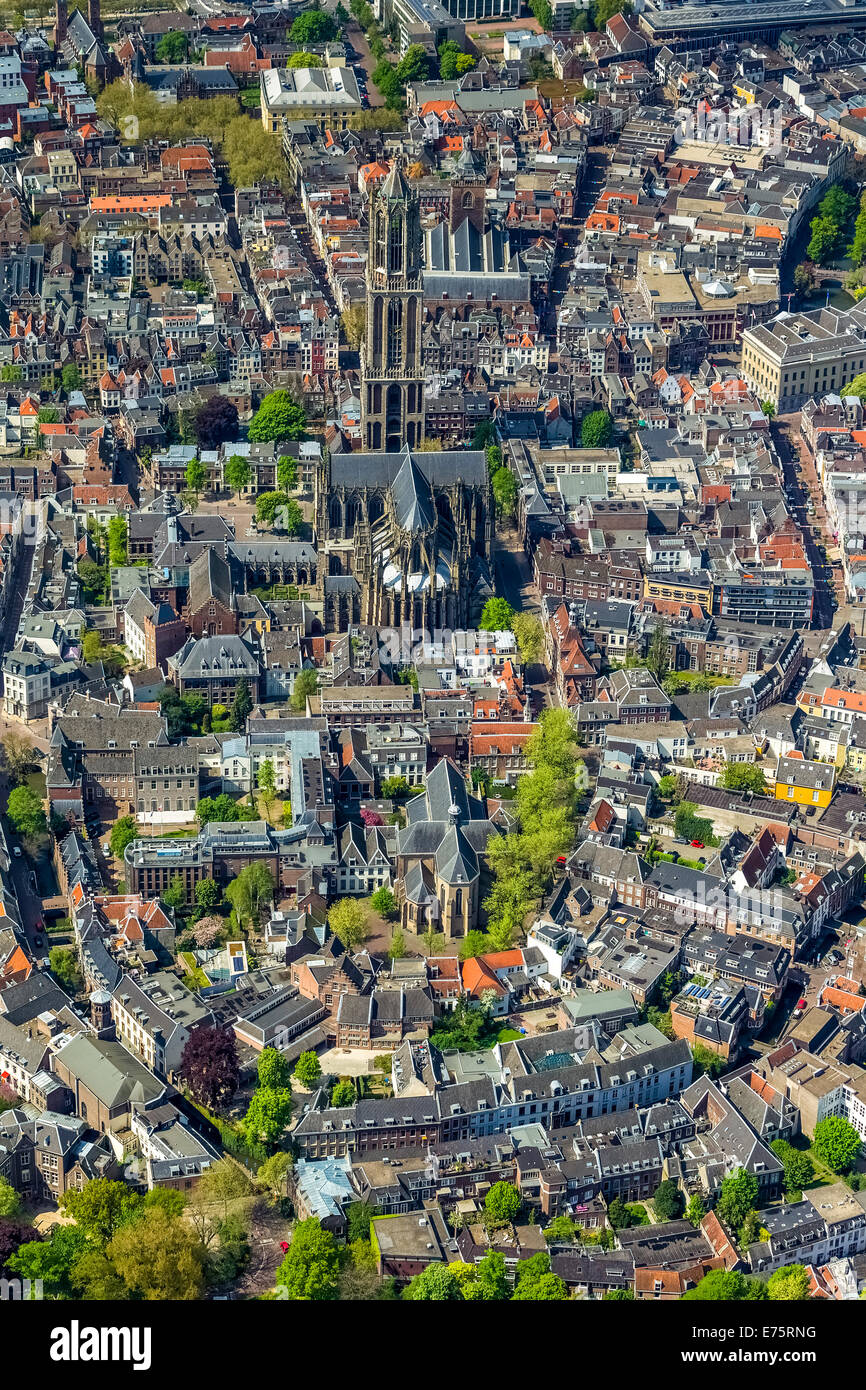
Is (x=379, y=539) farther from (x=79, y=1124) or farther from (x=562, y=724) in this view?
(x=79, y=1124)

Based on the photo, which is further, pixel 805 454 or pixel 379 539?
pixel 805 454

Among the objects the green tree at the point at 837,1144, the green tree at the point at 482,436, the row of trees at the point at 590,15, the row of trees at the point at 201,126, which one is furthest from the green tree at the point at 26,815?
the row of trees at the point at 590,15

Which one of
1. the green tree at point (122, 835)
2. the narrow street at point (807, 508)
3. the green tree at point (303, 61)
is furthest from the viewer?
the green tree at point (303, 61)

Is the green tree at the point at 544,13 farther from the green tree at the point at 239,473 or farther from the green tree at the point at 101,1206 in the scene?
the green tree at the point at 101,1206

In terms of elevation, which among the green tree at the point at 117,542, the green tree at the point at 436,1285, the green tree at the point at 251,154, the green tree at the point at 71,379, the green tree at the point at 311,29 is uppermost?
Result: the green tree at the point at 311,29

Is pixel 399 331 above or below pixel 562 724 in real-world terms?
above

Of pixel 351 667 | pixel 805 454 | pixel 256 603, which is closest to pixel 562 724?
pixel 351 667
